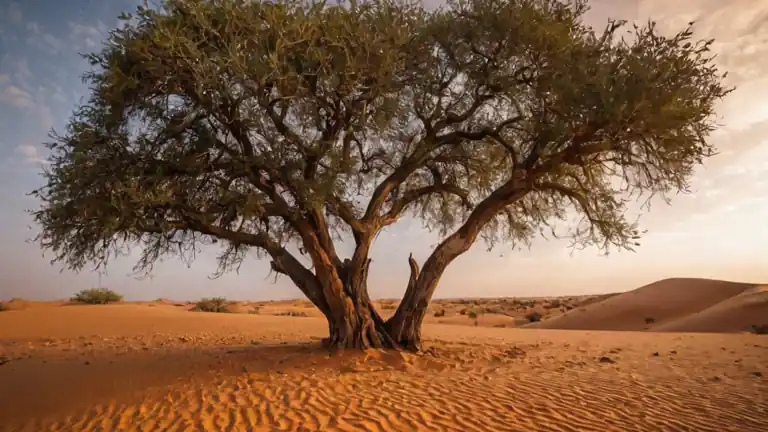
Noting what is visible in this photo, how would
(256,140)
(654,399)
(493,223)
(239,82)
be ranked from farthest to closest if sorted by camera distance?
(493,223), (256,140), (239,82), (654,399)

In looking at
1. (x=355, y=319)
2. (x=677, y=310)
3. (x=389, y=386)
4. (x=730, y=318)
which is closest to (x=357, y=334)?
(x=355, y=319)

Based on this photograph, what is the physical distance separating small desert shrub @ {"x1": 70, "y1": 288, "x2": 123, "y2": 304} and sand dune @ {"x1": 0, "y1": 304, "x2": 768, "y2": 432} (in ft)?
71.5

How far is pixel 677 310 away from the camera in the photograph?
29438 millimetres

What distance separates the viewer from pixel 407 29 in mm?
11156

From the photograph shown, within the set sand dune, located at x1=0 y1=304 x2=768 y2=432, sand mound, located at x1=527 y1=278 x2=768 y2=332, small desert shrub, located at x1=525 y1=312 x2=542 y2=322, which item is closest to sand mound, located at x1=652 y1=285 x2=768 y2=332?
sand mound, located at x1=527 y1=278 x2=768 y2=332

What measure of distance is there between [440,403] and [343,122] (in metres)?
6.27

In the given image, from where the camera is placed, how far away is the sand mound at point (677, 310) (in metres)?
23.0

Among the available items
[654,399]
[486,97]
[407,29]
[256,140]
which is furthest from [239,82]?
[654,399]

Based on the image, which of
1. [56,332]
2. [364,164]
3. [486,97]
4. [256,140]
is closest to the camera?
[256,140]

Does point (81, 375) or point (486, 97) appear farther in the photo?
point (486, 97)

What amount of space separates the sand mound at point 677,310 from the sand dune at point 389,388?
1003 centimetres

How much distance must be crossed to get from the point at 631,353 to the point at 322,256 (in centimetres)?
847

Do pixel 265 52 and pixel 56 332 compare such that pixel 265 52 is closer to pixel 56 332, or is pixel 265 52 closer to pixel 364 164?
pixel 364 164

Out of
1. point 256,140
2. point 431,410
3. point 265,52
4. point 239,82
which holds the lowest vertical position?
point 431,410
